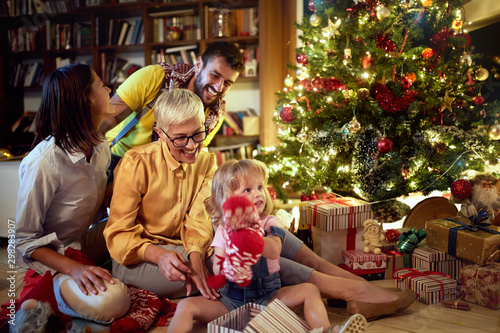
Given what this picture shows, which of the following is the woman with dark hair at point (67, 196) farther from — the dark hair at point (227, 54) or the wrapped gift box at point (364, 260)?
the wrapped gift box at point (364, 260)

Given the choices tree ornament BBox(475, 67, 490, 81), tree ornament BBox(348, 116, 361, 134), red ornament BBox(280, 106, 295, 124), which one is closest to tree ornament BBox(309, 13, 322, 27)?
red ornament BBox(280, 106, 295, 124)

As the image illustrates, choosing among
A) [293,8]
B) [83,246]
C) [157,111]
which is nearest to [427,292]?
[157,111]

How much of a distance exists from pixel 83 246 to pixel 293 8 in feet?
10.3

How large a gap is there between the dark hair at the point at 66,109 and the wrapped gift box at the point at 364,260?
1.25 metres

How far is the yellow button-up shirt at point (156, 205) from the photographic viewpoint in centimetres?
159

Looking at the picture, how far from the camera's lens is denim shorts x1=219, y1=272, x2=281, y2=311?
142 cm

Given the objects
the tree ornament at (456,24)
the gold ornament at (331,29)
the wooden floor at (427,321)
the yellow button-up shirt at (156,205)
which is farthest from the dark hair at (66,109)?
the tree ornament at (456,24)

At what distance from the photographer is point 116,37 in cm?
436

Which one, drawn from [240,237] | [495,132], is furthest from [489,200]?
[240,237]

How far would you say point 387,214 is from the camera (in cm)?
261

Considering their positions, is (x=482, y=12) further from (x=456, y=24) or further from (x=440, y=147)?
(x=440, y=147)

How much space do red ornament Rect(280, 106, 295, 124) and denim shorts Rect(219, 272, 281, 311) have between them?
4.81 ft

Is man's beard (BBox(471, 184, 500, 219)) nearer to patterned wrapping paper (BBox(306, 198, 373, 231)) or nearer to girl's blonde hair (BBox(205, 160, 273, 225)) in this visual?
patterned wrapping paper (BBox(306, 198, 373, 231))

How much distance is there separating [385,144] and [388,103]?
251mm
